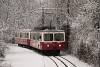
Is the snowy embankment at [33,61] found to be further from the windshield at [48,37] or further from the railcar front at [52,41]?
the windshield at [48,37]

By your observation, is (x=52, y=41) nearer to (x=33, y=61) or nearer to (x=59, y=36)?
(x=59, y=36)

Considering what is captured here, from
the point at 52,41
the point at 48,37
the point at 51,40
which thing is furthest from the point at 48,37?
the point at 52,41

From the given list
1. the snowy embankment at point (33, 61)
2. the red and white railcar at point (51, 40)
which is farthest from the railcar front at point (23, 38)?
the snowy embankment at point (33, 61)

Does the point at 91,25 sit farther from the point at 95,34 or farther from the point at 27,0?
the point at 27,0

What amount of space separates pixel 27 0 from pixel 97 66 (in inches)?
2781

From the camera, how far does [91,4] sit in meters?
22.3

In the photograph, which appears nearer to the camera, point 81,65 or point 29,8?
point 81,65

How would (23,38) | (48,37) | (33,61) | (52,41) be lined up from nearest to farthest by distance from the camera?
(33,61), (52,41), (48,37), (23,38)

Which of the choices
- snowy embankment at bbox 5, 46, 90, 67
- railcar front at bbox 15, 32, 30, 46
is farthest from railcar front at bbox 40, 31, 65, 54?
railcar front at bbox 15, 32, 30, 46

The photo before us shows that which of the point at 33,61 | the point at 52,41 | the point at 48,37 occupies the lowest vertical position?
the point at 33,61

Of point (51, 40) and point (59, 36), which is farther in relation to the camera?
point (59, 36)

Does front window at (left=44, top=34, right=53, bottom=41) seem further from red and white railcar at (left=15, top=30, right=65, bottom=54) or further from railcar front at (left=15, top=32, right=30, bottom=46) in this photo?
railcar front at (left=15, top=32, right=30, bottom=46)

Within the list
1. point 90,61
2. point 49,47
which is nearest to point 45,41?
point 49,47

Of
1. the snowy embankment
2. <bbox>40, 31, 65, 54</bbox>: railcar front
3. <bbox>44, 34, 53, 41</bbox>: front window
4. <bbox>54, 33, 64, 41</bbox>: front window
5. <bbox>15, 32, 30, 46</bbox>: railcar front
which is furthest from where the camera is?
<bbox>15, 32, 30, 46</bbox>: railcar front
